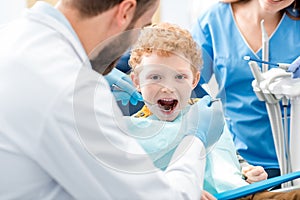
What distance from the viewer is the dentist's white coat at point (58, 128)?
73 cm

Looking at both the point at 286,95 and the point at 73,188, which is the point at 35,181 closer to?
the point at 73,188

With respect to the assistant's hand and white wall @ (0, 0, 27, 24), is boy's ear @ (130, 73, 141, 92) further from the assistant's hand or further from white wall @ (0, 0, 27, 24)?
white wall @ (0, 0, 27, 24)

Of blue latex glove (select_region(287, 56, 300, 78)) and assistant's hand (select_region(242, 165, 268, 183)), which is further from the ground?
blue latex glove (select_region(287, 56, 300, 78))

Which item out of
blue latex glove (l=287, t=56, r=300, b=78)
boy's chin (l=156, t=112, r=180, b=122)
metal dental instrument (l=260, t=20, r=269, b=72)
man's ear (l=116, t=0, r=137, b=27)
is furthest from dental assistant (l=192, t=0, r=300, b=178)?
man's ear (l=116, t=0, r=137, b=27)

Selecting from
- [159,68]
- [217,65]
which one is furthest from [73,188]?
[217,65]

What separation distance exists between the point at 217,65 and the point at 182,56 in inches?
24.6

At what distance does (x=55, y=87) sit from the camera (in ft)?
2.41

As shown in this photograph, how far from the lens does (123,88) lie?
1.12 m

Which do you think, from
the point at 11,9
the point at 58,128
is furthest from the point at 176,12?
the point at 58,128

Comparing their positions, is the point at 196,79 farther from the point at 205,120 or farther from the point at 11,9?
the point at 11,9

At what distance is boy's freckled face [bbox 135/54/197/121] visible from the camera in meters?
1.08

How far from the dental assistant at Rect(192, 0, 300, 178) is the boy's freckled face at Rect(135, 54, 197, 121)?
54cm

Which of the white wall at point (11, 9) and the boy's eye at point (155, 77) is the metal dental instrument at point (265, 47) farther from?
the white wall at point (11, 9)

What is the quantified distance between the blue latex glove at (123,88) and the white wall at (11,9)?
6.05 ft
